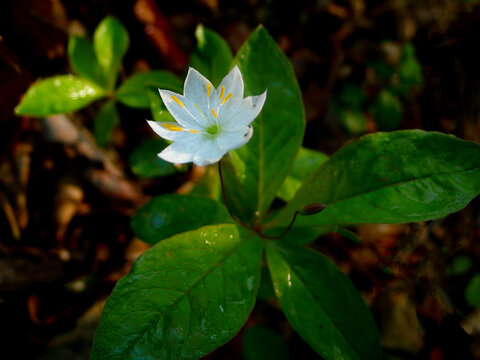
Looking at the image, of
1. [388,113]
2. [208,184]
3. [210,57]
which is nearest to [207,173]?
[208,184]

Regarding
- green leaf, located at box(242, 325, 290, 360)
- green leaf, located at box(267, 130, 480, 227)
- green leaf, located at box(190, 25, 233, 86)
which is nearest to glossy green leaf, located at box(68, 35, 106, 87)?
green leaf, located at box(190, 25, 233, 86)

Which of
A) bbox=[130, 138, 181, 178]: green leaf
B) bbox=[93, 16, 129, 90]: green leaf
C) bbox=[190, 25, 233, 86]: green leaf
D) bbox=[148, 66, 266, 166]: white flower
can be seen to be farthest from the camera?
bbox=[93, 16, 129, 90]: green leaf

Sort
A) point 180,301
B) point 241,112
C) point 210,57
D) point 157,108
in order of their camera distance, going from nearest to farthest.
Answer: point 180,301 < point 241,112 < point 157,108 < point 210,57

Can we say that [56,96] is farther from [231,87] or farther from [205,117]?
[231,87]

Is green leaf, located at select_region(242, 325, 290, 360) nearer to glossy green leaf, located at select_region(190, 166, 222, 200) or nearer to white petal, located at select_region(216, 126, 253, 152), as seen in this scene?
glossy green leaf, located at select_region(190, 166, 222, 200)

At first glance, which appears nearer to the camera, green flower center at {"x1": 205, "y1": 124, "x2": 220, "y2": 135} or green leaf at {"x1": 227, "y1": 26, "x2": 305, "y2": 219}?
green flower center at {"x1": 205, "y1": 124, "x2": 220, "y2": 135}

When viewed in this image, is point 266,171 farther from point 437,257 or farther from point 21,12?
point 21,12

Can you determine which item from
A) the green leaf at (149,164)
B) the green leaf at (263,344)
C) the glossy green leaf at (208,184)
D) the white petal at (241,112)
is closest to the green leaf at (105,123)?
the green leaf at (149,164)
